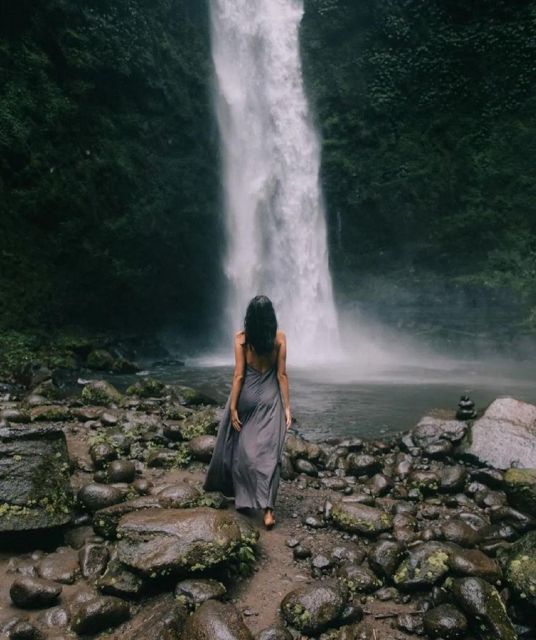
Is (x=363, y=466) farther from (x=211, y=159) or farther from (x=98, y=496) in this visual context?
(x=211, y=159)

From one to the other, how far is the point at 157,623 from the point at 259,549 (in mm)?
1019

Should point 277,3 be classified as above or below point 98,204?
above

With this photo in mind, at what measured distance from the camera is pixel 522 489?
397 cm

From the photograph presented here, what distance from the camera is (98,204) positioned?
49.4ft

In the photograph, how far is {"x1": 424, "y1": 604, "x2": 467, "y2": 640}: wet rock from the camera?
259 cm

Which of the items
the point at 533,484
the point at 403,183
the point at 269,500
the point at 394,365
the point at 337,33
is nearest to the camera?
the point at 269,500

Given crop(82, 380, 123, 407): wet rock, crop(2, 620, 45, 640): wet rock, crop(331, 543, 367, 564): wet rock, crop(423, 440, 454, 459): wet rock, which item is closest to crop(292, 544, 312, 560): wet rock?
crop(331, 543, 367, 564): wet rock

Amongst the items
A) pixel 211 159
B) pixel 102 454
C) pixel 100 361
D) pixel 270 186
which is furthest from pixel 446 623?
pixel 211 159

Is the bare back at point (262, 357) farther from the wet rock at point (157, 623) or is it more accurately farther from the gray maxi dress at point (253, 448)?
the wet rock at point (157, 623)

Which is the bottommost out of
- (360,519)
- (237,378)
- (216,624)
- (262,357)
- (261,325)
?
(216,624)

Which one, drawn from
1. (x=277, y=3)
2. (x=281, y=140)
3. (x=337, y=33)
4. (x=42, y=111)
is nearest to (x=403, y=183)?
(x=281, y=140)

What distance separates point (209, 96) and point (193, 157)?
2.82 metres

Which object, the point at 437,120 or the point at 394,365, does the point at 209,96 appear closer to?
the point at 437,120

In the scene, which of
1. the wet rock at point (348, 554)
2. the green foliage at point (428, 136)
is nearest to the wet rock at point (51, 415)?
the wet rock at point (348, 554)
